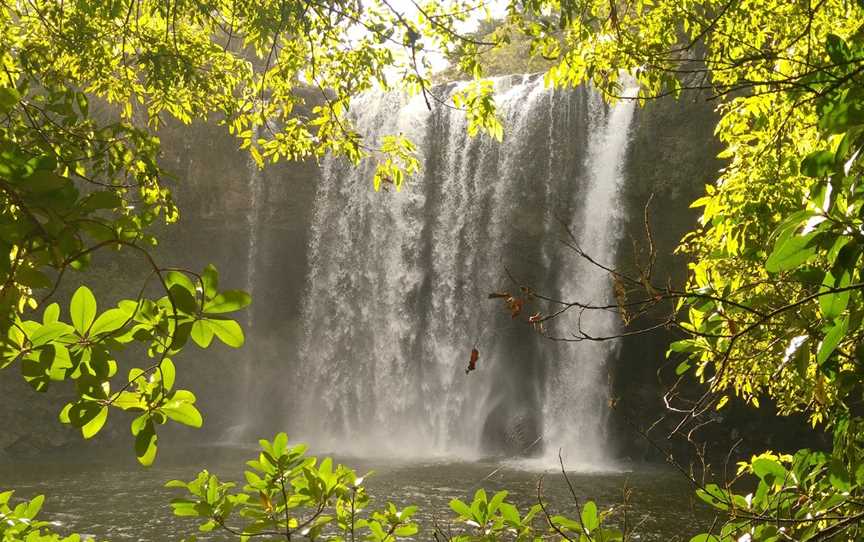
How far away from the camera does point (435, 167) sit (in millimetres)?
20922

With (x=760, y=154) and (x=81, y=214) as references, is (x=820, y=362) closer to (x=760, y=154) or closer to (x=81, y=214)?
→ (x=81, y=214)

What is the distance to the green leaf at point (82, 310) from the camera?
1.36 meters

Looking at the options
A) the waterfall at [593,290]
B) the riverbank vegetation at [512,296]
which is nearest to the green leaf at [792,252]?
the riverbank vegetation at [512,296]

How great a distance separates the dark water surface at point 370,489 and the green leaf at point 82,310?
7.93 metres

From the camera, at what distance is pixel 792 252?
1.16m

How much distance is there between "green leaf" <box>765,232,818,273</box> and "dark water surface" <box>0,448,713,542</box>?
815 cm

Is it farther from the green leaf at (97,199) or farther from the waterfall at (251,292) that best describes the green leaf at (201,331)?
the waterfall at (251,292)

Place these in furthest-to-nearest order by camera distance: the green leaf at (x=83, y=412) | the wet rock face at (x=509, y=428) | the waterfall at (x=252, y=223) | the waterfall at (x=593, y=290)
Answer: the waterfall at (x=252, y=223), the wet rock face at (x=509, y=428), the waterfall at (x=593, y=290), the green leaf at (x=83, y=412)

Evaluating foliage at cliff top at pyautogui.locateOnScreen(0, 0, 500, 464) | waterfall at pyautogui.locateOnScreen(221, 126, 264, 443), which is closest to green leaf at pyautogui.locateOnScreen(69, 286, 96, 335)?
foliage at cliff top at pyautogui.locateOnScreen(0, 0, 500, 464)

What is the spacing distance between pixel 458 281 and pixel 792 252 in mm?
19410

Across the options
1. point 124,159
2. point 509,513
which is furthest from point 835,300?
point 124,159

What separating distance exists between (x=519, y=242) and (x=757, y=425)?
741 centimetres

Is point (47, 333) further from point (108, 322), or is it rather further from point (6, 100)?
point (6, 100)

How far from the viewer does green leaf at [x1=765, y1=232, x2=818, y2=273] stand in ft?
3.76
